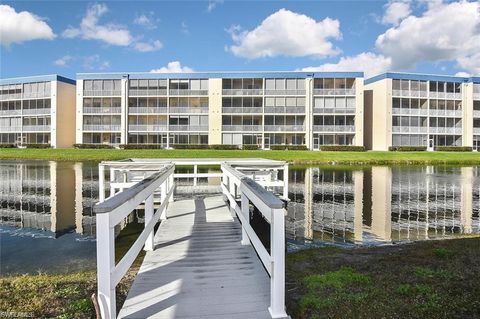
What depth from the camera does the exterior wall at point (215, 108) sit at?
5447 centimetres

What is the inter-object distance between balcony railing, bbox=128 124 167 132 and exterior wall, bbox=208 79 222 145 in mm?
7099

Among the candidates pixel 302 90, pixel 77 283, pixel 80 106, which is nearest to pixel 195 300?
pixel 77 283

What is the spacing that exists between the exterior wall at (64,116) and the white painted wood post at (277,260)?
5908cm

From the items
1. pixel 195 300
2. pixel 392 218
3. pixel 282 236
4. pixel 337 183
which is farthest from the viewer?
pixel 337 183

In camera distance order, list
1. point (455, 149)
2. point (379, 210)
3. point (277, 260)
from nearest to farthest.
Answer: point (277, 260) < point (379, 210) < point (455, 149)

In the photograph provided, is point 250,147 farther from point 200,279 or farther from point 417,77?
point 200,279

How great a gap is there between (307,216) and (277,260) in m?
9.27

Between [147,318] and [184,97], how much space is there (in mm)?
53672

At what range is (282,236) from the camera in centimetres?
424

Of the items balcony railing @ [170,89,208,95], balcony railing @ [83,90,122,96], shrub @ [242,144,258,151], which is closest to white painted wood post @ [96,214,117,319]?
shrub @ [242,144,258,151]

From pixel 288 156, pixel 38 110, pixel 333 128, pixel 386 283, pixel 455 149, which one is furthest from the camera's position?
pixel 38 110

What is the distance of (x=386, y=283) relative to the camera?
557 cm

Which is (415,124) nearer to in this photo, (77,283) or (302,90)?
(302,90)

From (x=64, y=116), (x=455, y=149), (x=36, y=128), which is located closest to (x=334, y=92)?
(x=455, y=149)
